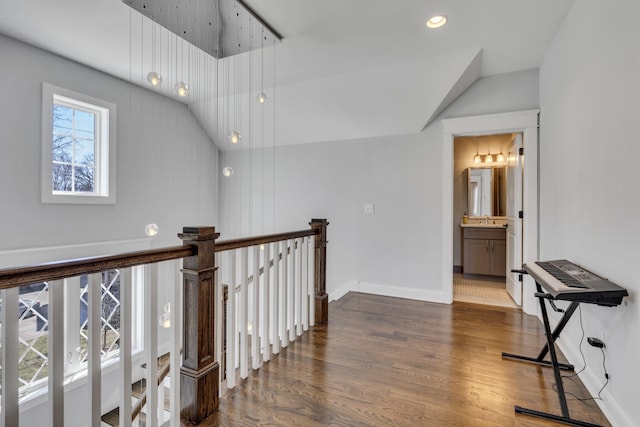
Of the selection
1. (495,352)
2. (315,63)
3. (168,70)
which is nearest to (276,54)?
(315,63)

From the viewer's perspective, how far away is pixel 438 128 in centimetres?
362

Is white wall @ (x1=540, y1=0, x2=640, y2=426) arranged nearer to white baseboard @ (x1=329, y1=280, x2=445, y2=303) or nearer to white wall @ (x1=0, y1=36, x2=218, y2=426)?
white baseboard @ (x1=329, y1=280, x2=445, y2=303)

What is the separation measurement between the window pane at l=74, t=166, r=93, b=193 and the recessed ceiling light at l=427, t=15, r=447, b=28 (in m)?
3.83

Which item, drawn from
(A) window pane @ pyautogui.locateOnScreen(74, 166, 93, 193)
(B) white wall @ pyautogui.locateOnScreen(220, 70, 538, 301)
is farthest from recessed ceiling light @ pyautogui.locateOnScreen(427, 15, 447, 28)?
(A) window pane @ pyautogui.locateOnScreen(74, 166, 93, 193)

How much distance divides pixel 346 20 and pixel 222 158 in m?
3.41

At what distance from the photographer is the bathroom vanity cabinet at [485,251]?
188 inches

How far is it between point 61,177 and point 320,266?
9.62ft

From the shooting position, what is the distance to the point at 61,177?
3260mm

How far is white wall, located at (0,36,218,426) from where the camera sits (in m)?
2.82

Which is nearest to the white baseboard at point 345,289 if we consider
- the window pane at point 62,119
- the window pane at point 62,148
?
the window pane at point 62,148

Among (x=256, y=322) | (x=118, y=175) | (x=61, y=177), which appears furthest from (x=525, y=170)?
(x=61, y=177)

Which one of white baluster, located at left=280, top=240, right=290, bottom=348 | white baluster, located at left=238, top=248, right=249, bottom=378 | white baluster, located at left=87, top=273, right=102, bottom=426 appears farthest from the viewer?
white baluster, located at left=280, top=240, right=290, bottom=348

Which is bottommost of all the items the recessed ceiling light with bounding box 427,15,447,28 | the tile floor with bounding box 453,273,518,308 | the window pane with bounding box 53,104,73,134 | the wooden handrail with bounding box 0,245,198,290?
Result: the tile floor with bounding box 453,273,518,308

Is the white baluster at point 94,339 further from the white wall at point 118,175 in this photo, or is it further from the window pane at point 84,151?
the window pane at point 84,151
